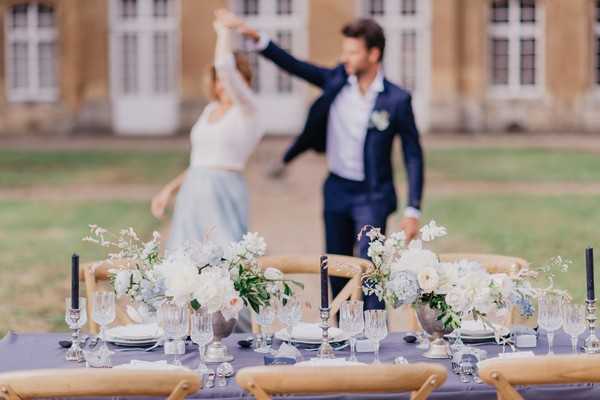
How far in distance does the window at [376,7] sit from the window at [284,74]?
182 cm

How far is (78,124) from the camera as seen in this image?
27.6 meters

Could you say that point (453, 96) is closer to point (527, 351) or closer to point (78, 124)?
point (78, 124)

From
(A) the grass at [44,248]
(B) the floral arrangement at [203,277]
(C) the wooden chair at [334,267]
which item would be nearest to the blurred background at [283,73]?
(A) the grass at [44,248]

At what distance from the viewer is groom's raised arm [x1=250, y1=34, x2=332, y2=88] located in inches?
246

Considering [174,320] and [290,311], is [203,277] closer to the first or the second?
[174,320]

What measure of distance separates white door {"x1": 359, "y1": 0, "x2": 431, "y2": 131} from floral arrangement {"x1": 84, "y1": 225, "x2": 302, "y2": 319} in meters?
23.4

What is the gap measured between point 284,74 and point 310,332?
76.4 feet

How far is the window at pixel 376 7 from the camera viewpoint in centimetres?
2767

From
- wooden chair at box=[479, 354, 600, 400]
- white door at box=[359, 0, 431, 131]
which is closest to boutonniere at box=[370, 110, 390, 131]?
wooden chair at box=[479, 354, 600, 400]

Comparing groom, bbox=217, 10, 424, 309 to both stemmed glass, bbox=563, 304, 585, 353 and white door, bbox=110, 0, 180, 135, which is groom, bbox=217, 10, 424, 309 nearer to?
stemmed glass, bbox=563, 304, 585, 353

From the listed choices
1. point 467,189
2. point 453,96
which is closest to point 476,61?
point 453,96

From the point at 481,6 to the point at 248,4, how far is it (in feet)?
16.3

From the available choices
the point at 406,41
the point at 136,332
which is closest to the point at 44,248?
the point at 136,332

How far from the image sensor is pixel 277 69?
27453 millimetres
